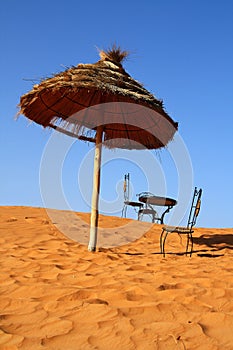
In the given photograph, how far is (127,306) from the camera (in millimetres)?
2982

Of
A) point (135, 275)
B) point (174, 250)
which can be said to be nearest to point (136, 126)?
point (174, 250)

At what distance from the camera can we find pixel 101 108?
24.0 feet

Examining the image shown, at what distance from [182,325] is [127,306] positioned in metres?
0.58

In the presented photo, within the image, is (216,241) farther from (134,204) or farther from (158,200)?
(134,204)

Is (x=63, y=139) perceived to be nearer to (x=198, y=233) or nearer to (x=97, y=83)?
(x=97, y=83)

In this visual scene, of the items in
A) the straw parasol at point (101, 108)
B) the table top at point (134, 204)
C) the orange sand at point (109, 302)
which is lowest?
the orange sand at point (109, 302)

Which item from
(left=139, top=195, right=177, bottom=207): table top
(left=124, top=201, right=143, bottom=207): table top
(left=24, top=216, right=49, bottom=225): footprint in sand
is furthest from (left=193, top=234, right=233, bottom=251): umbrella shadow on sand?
(left=24, top=216, right=49, bottom=225): footprint in sand

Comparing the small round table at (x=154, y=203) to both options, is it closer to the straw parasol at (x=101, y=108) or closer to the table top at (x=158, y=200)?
the table top at (x=158, y=200)

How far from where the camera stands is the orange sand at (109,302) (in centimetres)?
233

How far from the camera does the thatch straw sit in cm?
601

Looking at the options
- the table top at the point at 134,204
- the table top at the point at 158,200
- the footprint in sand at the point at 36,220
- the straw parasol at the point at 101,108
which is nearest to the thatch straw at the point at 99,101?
the straw parasol at the point at 101,108

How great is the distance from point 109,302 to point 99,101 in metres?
4.94

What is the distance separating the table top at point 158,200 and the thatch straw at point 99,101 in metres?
3.18

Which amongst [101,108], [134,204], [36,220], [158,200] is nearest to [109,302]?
[101,108]
